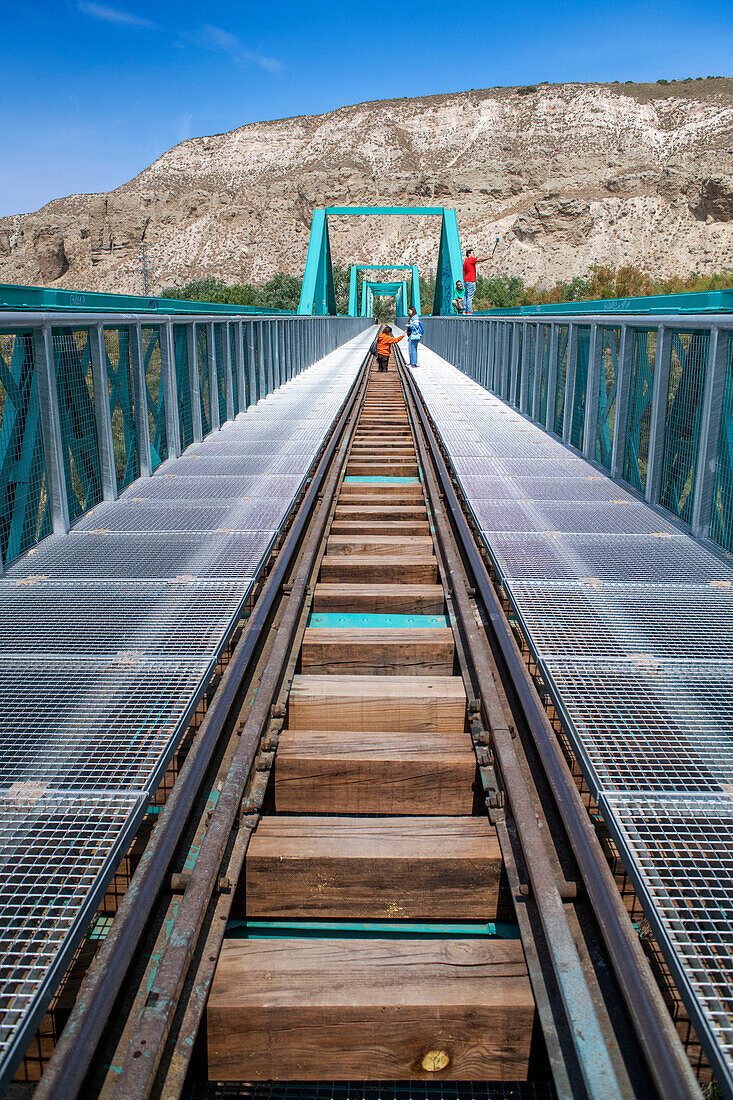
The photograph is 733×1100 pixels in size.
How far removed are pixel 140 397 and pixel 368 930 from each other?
5899 mm

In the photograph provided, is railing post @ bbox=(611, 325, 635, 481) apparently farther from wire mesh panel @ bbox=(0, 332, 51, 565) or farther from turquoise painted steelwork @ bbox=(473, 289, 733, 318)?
wire mesh panel @ bbox=(0, 332, 51, 565)

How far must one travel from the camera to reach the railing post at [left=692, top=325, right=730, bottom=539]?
227 inches

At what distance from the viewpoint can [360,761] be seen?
143 inches

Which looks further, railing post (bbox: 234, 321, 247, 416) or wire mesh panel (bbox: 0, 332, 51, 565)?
railing post (bbox: 234, 321, 247, 416)

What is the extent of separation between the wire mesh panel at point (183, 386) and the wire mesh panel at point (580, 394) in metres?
4.25

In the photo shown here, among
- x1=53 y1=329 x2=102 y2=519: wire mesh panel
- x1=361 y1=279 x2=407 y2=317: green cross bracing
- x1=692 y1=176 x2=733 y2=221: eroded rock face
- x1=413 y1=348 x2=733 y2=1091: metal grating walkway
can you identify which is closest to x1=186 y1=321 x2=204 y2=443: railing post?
x1=53 y1=329 x2=102 y2=519: wire mesh panel

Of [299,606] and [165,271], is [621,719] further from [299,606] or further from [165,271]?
[165,271]

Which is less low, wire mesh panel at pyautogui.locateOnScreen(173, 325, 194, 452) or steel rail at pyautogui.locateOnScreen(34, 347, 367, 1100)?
wire mesh panel at pyautogui.locateOnScreen(173, 325, 194, 452)

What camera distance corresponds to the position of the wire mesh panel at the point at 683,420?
6.25 m

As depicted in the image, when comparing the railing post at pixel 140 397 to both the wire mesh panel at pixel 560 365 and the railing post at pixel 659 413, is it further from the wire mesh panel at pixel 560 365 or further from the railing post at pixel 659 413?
the wire mesh panel at pixel 560 365

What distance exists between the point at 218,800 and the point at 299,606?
209 cm

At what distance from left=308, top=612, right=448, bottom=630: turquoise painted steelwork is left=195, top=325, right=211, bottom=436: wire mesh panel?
16.7 feet

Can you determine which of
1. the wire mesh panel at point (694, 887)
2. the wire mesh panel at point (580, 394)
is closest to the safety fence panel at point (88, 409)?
the wire mesh panel at point (694, 887)

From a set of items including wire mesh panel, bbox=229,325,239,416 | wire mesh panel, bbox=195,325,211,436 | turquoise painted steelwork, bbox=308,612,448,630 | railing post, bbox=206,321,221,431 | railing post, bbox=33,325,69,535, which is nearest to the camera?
turquoise painted steelwork, bbox=308,612,448,630
